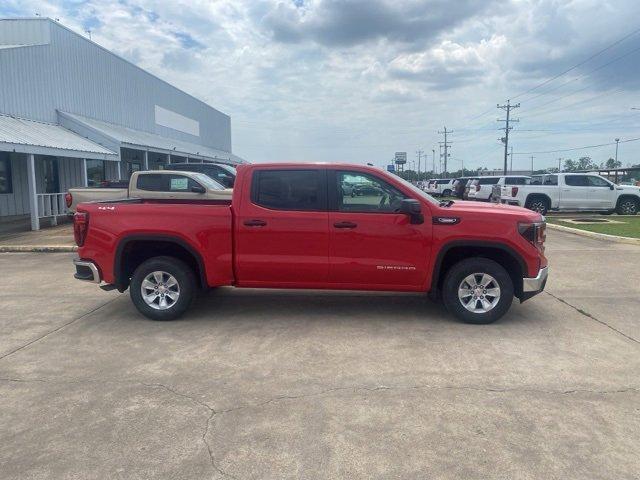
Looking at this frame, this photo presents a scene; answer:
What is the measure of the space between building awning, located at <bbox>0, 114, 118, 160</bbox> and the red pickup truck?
9.62m

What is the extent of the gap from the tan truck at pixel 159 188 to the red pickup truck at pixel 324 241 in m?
5.30

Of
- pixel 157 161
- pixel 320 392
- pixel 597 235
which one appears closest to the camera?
pixel 320 392

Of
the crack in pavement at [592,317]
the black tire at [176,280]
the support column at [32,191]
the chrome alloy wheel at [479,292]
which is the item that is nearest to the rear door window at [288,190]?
the black tire at [176,280]

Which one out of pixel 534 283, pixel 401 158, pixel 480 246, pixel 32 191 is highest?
pixel 401 158

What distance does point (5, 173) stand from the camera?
17.7 m

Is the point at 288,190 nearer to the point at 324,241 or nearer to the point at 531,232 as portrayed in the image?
the point at 324,241

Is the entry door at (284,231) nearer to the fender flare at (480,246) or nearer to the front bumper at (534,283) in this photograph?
the fender flare at (480,246)

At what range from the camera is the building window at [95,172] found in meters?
22.0

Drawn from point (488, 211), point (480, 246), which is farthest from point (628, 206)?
point (480, 246)

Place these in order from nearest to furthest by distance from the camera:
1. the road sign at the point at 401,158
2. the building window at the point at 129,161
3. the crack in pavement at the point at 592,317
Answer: the crack in pavement at the point at 592,317 < the building window at the point at 129,161 < the road sign at the point at 401,158

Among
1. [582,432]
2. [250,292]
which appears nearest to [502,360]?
[582,432]

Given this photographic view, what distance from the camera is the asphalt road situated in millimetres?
3090

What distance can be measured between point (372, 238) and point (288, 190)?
114cm

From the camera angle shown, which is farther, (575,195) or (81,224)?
(575,195)
